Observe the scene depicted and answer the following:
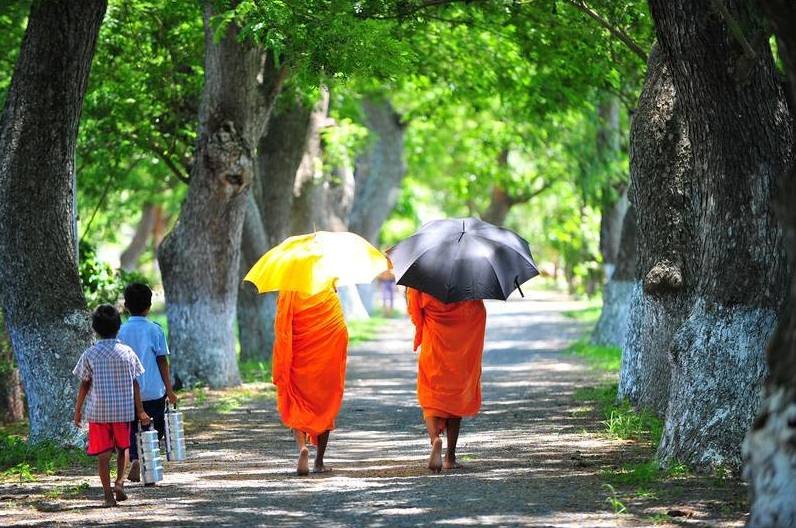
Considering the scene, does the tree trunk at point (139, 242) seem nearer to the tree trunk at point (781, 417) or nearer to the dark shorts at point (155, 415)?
the dark shorts at point (155, 415)

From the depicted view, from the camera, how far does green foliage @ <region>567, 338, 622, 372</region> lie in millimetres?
22191

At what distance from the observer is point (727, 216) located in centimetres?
1005

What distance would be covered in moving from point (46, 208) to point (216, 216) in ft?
20.4

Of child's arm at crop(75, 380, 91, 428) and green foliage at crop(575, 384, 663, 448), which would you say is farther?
green foliage at crop(575, 384, 663, 448)

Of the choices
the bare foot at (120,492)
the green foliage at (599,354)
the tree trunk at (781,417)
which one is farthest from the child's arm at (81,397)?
the green foliage at (599,354)

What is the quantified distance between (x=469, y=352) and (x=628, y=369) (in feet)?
14.9

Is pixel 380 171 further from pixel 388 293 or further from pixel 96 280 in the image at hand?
pixel 96 280

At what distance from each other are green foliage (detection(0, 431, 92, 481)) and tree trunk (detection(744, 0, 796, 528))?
6.52 m

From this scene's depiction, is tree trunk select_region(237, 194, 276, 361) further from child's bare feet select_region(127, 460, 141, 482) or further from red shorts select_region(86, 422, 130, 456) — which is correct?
red shorts select_region(86, 422, 130, 456)

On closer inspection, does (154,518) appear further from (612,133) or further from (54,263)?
(612,133)

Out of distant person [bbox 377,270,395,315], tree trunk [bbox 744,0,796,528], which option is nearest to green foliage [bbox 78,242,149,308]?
tree trunk [bbox 744,0,796,528]

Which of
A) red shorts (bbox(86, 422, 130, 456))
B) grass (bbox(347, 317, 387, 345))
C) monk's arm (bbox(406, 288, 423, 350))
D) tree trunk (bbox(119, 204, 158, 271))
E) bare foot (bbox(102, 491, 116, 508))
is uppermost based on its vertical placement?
tree trunk (bbox(119, 204, 158, 271))

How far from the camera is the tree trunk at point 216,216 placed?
721 inches

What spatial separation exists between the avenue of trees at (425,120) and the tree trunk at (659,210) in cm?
2
